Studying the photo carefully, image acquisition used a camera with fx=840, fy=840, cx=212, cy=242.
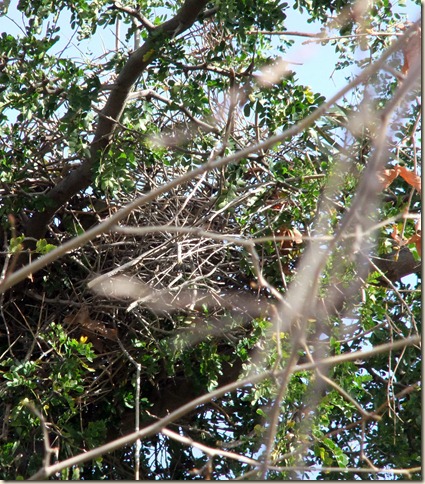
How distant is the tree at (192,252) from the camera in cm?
276

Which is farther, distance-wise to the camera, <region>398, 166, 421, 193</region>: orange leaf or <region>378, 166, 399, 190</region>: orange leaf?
<region>378, 166, 399, 190</region>: orange leaf

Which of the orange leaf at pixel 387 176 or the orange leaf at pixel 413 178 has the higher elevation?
the orange leaf at pixel 387 176

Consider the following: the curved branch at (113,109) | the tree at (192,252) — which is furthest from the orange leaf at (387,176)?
the curved branch at (113,109)

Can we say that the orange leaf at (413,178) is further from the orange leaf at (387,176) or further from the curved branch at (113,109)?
the curved branch at (113,109)

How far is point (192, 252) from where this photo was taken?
2855mm

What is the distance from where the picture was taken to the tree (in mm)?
2758

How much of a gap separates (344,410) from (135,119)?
47.3 inches

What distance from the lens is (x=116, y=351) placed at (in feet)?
10.1

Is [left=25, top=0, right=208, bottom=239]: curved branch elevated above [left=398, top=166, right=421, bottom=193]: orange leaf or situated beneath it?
elevated above

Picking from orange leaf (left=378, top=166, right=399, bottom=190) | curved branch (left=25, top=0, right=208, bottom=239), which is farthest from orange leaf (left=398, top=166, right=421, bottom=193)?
curved branch (left=25, top=0, right=208, bottom=239)

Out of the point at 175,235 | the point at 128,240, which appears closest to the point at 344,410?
the point at 175,235

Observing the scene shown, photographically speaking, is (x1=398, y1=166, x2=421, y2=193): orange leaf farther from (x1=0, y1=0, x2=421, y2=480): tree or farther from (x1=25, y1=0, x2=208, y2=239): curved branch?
(x1=25, y1=0, x2=208, y2=239): curved branch

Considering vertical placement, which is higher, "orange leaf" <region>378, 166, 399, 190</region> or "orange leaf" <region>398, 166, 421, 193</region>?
"orange leaf" <region>378, 166, 399, 190</region>

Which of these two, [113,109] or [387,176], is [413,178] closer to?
[387,176]
